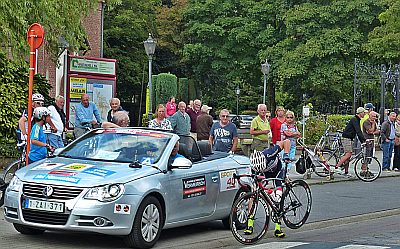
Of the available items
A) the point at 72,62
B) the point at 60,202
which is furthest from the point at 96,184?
the point at 72,62

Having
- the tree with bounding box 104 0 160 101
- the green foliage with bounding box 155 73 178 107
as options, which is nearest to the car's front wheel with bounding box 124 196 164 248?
the green foliage with bounding box 155 73 178 107

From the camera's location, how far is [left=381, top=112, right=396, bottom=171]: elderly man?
77.2 ft

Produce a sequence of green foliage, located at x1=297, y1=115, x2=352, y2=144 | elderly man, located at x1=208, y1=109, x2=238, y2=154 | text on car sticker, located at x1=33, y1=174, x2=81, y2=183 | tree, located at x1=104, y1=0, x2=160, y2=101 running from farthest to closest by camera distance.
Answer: tree, located at x1=104, y1=0, x2=160, y2=101
green foliage, located at x1=297, y1=115, x2=352, y2=144
elderly man, located at x1=208, y1=109, x2=238, y2=154
text on car sticker, located at x1=33, y1=174, x2=81, y2=183

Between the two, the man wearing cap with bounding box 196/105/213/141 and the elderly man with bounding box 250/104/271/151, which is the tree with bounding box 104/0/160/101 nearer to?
the man wearing cap with bounding box 196/105/213/141

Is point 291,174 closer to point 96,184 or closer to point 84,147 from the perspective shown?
point 84,147

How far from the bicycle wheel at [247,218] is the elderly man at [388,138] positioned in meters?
13.7

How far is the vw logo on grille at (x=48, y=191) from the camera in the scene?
30.6ft

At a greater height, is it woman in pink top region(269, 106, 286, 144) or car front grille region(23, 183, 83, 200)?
woman in pink top region(269, 106, 286, 144)

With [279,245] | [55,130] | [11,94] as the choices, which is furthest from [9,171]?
[11,94]

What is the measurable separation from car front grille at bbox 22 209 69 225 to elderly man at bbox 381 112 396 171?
15.8 metres

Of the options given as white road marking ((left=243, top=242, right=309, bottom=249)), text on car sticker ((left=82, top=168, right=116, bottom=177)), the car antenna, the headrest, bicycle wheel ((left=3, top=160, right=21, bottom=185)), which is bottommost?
white road marking ((left=243, top=242, right=309, bottom=249))

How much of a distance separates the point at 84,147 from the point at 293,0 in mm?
39900

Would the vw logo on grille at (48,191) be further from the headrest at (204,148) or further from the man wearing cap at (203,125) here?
the man wearing cap at (203,125)

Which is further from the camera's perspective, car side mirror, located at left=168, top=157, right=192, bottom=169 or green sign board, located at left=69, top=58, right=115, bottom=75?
green sign board, located at left=69, top=58, right=115, bottom=75
